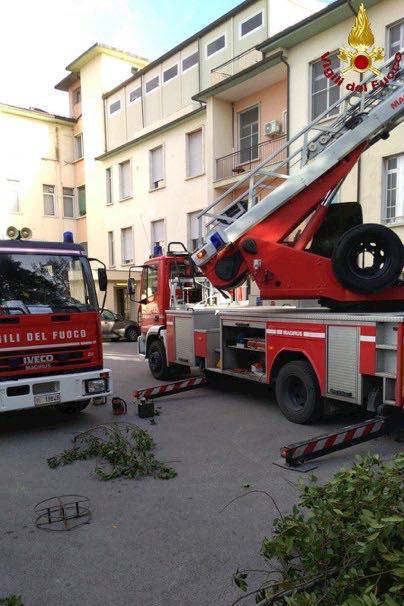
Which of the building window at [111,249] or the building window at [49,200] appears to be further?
the building window at [49,200]

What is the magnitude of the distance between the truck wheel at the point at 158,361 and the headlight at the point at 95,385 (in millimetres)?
3508

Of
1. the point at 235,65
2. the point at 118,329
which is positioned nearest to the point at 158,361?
the point at 118,329

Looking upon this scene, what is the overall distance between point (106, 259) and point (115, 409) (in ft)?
64.0

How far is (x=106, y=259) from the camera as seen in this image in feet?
85.8

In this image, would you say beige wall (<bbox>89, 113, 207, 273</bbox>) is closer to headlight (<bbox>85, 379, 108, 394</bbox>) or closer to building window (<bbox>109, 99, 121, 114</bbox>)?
building window (<bbox>109, 99, 121, 114</bbox>)

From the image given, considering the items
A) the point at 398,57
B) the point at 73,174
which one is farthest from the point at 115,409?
the point at 73,174

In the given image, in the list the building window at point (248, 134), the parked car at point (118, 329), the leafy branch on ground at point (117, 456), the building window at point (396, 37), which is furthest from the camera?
the parked car at point (118, 329)

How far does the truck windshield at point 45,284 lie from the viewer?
250 inches

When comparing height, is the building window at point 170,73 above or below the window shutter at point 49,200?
above

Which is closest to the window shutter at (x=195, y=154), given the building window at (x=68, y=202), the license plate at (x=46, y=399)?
the building window at (x=68, y=202)

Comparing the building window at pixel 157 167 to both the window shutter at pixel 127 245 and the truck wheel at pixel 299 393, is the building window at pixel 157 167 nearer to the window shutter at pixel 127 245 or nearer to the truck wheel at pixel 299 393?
the window shutter at pixel 127 245

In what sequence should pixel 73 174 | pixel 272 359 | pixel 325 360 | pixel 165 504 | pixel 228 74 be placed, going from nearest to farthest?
pixel 165 504
pixel 325 360
pixel 272 359
pixel 228 74
pixel 73 174

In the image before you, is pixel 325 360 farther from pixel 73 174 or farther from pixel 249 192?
pixel 73 174

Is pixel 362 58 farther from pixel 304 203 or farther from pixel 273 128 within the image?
pixel 273 128
